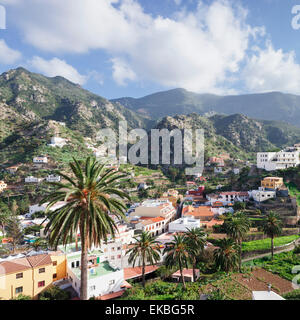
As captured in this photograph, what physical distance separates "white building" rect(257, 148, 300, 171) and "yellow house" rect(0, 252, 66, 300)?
2777 inches

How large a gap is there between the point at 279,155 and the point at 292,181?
1595 cm

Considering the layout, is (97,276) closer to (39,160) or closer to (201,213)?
(201,213)

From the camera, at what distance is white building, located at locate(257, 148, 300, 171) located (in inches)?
2869

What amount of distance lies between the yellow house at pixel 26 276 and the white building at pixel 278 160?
7052cm

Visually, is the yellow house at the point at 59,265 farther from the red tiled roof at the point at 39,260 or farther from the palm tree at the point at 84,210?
the palm tree at the point at 84,210

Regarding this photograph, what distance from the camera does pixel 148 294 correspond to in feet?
80.5

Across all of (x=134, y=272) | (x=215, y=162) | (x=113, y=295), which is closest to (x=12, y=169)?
(x=134, y=272)

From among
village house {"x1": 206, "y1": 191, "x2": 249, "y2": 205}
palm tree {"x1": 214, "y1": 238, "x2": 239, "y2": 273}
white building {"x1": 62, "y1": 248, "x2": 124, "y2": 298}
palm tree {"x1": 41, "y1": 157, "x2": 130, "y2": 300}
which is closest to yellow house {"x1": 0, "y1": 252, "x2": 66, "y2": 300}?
white building {"x1": 62, "y1": 248, "x2": 124, "y2": 298}

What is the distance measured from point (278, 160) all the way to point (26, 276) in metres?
77.3

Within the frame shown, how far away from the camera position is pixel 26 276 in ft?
76.4

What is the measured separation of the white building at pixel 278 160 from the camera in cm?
7288

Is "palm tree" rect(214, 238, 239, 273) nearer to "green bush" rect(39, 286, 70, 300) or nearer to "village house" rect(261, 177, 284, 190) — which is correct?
"green bush" rect(39, 286, 70, 300)
